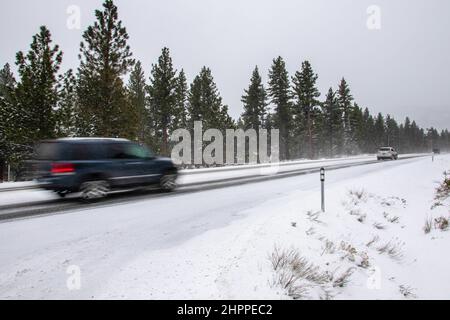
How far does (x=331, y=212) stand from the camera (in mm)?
8680

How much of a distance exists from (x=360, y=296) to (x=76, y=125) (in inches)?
955

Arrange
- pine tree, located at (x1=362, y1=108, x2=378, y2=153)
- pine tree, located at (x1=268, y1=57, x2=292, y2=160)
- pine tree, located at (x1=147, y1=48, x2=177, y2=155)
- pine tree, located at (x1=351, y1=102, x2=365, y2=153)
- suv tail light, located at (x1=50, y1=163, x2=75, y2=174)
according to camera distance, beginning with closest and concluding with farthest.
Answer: suv tail light, located at (x1=50, y1=163, x2=75, y2=174) → pine tree, located at (x1=147, y1=48, x2=177, y2=155) → pine tree, located at (x1=268, y1=57, x2=292, y2=160) → pine tree, located at (x1=351, y1=102, x2=365, y2=153) → pine tree, located at (x1=362, y1=108, x2=378, y2=153)

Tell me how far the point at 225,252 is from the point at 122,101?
75.4 ft

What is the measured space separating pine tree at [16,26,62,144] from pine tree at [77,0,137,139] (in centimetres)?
326

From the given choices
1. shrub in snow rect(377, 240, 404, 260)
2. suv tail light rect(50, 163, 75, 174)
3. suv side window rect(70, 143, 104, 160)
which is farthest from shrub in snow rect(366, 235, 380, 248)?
suv tail light rect(50, 163, 75, 174)

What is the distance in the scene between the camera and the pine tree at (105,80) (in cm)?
2419

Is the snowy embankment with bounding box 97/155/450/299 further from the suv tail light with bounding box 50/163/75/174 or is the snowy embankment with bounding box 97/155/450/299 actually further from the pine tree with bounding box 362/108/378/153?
the pine tree with bounding box 362/108/378/153

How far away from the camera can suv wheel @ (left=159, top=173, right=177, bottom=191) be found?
438 inches

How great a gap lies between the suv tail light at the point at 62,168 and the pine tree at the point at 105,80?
16686 millimetres

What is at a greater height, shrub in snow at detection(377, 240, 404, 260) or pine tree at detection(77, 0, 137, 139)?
pine tree at detection(77, 0, 137, 139)

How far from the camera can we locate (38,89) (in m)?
20.3

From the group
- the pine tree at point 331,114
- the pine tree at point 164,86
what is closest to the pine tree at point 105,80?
the pine tree at point 164,86
